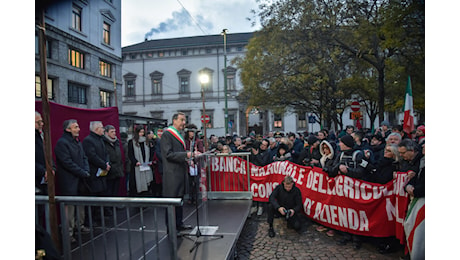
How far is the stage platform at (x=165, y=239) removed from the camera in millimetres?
3307

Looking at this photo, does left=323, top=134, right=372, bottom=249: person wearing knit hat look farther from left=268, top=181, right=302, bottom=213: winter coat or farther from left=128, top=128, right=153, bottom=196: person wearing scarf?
left=128, top=128, right=153, bottom=196: person wearing scarf

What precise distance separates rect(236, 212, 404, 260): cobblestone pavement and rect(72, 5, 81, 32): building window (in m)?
3.42

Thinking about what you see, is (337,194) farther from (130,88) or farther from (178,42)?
(130,88)

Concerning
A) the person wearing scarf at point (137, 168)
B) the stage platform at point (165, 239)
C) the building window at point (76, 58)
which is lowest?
the stage platform at point (165, 239)

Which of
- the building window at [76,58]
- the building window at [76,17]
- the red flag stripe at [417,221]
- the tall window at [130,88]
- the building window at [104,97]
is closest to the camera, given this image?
the building window at [76,17]

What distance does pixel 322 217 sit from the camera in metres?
4.75

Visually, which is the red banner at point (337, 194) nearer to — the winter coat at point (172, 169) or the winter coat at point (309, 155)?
the winter coat at point (309, 155)

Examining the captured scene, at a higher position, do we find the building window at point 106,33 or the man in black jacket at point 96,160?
the building window at point 106,33

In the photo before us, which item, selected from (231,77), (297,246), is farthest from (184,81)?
(297,246)

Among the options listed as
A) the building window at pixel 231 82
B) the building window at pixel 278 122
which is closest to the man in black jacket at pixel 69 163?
the building window at pixel 231 82

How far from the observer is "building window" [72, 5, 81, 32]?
9.16ft

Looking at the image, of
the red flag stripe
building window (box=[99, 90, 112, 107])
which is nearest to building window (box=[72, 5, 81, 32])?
building window (box=[99, 90, 112, 107])
